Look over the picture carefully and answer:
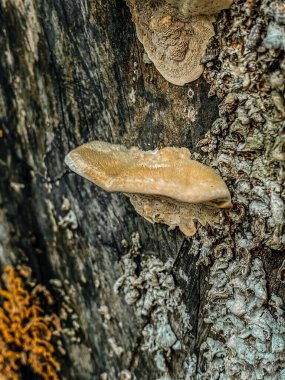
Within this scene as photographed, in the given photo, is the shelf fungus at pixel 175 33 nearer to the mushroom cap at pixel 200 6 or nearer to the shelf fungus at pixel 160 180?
the mushroom cap at pixel 200 6

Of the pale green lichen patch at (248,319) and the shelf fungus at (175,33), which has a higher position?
the shelf fungus at (175,33)

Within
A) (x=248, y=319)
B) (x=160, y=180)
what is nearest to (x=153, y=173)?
(x=160, y=180)

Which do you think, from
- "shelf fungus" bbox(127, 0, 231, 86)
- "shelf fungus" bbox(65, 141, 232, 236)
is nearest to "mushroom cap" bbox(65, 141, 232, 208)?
"shelf fungus" bbox(65, 141, 232, 236)

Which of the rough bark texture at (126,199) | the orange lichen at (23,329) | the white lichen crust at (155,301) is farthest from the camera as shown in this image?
the orange lichen at (23,329)

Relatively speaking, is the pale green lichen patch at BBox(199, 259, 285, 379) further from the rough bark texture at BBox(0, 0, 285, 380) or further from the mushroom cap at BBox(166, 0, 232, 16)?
the mushroom cap at BBox(166, 0, 232, 16)

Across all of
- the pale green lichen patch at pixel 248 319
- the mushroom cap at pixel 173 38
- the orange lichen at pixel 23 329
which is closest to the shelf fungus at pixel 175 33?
the mushroom cap at pixel 173 38

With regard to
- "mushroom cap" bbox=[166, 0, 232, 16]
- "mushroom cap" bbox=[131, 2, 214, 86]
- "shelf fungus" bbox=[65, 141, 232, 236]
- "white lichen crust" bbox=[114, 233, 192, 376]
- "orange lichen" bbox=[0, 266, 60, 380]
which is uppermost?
"mushroom cap" bbox=[166, 0, 232, 16]

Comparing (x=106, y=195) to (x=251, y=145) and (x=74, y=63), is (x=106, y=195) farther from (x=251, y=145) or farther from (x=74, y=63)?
(x=251, y=145)

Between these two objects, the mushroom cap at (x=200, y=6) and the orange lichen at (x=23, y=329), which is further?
the orange lichen at (x=23, y=329)
